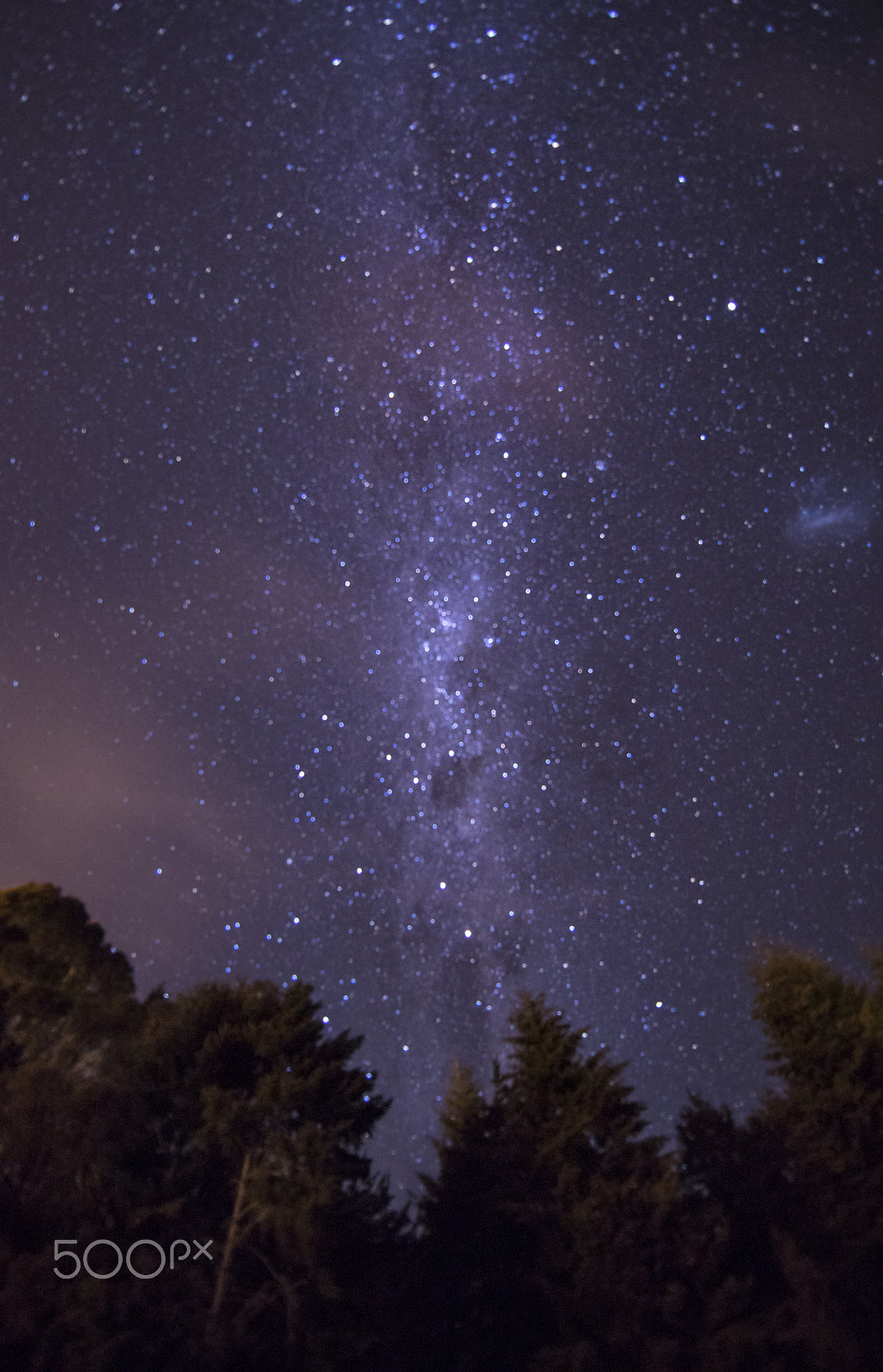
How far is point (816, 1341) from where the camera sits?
46.9 feet

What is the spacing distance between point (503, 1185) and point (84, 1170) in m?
8.40

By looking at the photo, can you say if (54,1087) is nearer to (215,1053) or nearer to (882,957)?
(215,1053)

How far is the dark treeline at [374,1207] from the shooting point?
1433 centimetres

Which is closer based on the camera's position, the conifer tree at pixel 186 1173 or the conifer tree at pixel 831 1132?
the conifer tree at pixel 186 1173

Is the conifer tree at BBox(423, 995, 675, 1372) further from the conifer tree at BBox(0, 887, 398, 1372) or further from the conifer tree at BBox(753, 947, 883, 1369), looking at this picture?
the conifer tree at BBox(753, 947, 883, 1369)
